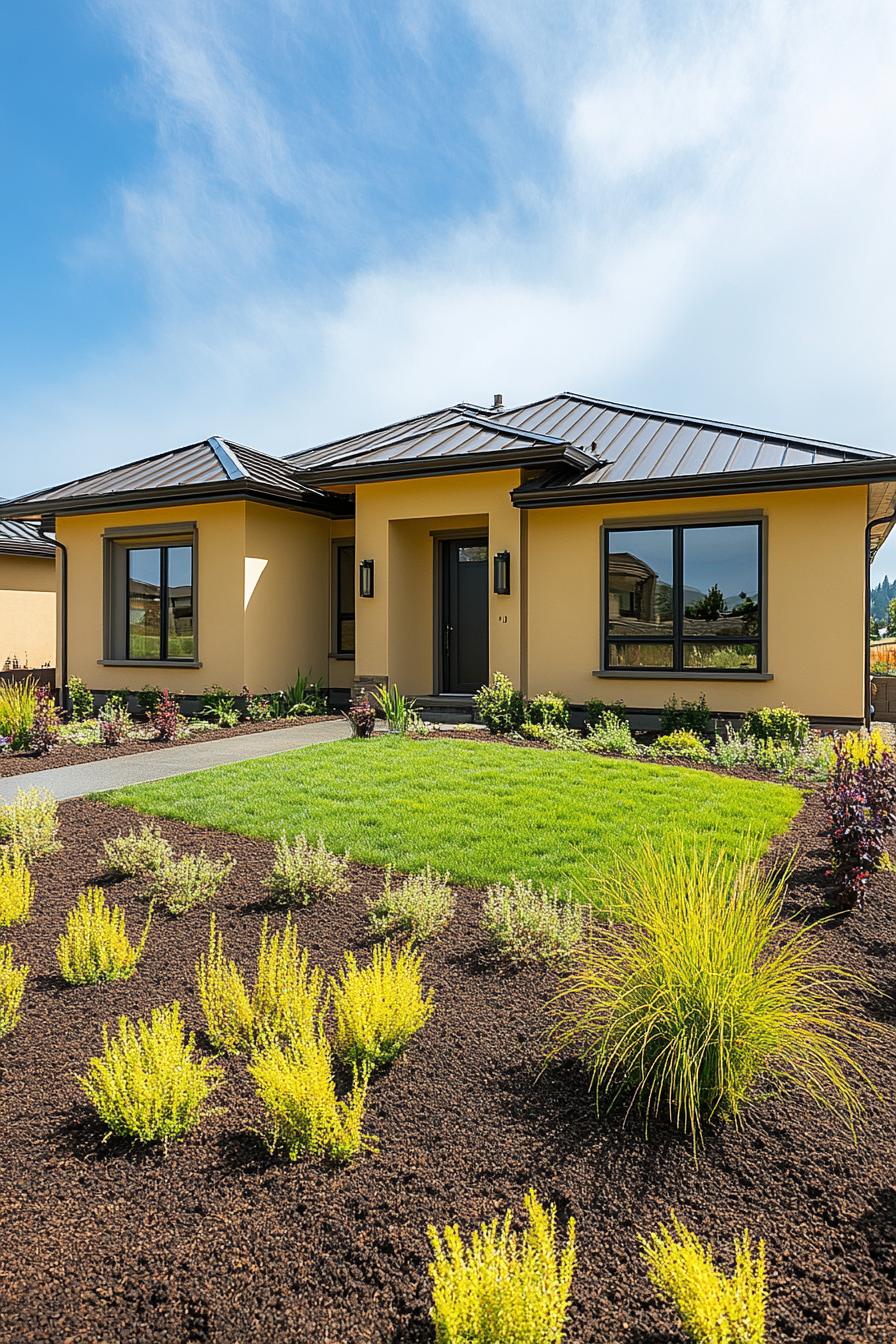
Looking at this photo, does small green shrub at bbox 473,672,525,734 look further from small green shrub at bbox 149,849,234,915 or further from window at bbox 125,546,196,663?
small green shrub at bbox 149,849,234,915

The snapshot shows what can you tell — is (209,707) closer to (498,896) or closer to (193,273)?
(193,273)

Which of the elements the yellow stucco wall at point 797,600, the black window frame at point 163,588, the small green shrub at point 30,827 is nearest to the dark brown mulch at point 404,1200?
the small green shrub at point 30,827

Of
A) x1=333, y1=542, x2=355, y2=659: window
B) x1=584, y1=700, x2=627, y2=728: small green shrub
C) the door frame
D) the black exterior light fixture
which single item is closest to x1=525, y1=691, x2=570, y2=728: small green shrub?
x1=584, y1=700, x2=627, y2=728: small green shrub

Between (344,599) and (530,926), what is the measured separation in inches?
431

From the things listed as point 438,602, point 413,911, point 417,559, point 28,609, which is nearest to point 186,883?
point 413,911

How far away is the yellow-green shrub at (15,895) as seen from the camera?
463 centimetres

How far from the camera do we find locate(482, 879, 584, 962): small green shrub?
13.2 ft

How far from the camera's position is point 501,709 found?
1102cm

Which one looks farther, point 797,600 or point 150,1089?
point 797,600

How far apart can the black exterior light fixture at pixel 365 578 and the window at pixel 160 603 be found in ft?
9.35

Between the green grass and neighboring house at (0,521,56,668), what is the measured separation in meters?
13.0

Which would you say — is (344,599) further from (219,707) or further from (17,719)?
(17,719)

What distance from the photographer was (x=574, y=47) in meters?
9.05

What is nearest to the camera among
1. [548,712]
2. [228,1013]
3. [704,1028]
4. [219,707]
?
[704,1028]
